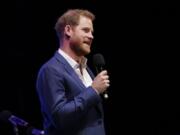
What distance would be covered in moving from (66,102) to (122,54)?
8.54 ft

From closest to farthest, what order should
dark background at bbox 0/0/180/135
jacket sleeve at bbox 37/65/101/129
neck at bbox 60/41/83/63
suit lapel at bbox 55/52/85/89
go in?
jacket sleeve at bbox 37/65/101/129
suit lapel at bbox 55/52/85/89
neck at bbox 60/41/83/63
dark background at bbox 0/0/180/135

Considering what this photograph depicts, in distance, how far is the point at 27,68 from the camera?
459 centimetres

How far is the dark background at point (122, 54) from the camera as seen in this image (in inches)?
176

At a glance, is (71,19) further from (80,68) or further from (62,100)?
(62,100)

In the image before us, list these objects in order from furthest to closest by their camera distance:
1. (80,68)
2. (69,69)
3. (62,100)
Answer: (80,68) < (69,69) < (62,100)

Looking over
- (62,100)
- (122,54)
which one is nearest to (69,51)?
(62,100)

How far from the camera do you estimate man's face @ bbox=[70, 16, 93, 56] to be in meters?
2.18

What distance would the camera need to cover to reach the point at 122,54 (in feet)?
14.9

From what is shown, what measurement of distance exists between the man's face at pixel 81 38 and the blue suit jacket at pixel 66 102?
3.7 inches

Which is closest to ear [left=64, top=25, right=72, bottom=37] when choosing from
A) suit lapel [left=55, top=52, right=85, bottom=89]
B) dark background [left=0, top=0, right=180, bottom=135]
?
suit lapel [left=55, top=52, right=85, bottom=89]

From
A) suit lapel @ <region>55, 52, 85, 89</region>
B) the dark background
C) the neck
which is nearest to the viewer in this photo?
suit lapel @ <region>55, 52, 85, 89</region>

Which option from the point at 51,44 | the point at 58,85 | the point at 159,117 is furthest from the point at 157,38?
the point at 58,85

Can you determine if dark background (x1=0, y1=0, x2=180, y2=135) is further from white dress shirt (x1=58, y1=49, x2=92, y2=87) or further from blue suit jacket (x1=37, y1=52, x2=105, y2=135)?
blue suit jacket (x1=37, y1=52, x2=105, y2=135)

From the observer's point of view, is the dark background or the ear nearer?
the ear
